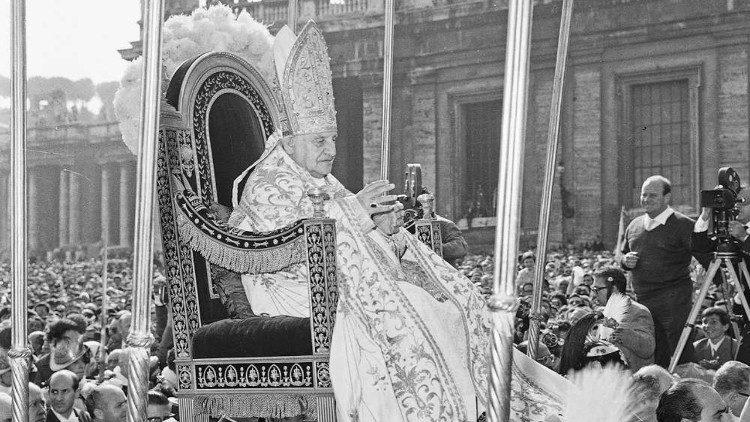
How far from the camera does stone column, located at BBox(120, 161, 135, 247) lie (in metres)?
29.2

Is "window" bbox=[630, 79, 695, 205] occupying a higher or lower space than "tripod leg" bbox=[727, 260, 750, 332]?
higher

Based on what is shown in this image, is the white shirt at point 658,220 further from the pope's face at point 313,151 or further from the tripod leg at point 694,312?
the pope's face at point 313,151

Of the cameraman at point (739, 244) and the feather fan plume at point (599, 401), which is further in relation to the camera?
the cameraman at point (739, 244)

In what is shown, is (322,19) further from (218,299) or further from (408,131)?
(218,299)

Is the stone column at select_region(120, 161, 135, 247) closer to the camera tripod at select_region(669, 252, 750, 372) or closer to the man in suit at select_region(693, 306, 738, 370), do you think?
the man in suit at select_region(693, 306, 738, 370)

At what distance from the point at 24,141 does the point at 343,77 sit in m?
21.0

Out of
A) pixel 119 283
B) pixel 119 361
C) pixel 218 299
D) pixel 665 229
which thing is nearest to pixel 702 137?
pixel 119 283

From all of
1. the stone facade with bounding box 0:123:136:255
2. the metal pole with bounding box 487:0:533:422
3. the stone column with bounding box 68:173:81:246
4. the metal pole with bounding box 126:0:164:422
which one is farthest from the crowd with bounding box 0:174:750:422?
the stone column with bounding box 68:173:81:246

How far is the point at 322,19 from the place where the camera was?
24.0 m

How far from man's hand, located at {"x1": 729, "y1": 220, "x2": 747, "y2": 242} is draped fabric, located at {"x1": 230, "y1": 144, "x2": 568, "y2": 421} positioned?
1.96 meters

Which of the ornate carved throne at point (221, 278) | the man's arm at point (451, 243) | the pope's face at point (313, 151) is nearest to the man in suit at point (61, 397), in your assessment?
the ornate carved throne at point (221, 278)

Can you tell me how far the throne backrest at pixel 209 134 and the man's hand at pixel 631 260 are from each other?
2.39 meters

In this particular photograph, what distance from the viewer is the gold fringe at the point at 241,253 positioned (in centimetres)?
383

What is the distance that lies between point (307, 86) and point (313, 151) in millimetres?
257
